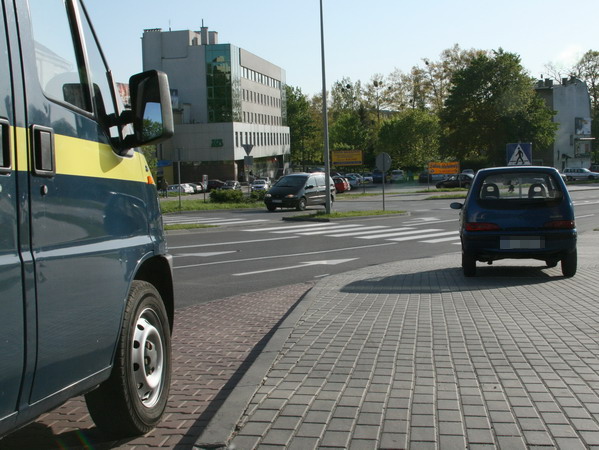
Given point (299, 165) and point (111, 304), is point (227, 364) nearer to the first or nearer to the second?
point (111, 304)

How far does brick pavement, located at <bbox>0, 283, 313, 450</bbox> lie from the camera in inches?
164

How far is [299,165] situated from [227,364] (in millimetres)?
124097

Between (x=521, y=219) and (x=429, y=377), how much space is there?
6651 mm

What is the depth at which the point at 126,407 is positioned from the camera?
381cm

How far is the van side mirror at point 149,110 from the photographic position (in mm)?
3693

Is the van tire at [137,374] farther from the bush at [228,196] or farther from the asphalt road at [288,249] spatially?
the bush at [228,196]

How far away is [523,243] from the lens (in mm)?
11219

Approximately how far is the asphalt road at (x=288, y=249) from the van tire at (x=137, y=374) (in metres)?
5.32

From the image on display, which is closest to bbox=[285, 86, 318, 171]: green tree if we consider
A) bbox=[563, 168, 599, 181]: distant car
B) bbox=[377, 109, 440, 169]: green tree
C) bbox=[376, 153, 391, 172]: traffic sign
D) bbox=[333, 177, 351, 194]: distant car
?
bbox=[377, 109, 440, 169]: green tree

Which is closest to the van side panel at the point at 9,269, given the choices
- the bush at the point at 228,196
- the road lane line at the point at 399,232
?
the road lane line at the point at 399,232

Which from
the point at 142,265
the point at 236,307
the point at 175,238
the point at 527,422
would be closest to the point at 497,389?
the point at 527,422

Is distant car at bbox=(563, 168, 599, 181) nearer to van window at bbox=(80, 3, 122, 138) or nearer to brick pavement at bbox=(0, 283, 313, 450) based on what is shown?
brick pavement at bbox=(0, 283, 313, 450)

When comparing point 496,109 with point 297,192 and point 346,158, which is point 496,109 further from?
point 297,192

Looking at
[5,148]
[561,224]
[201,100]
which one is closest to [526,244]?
[561,224]
